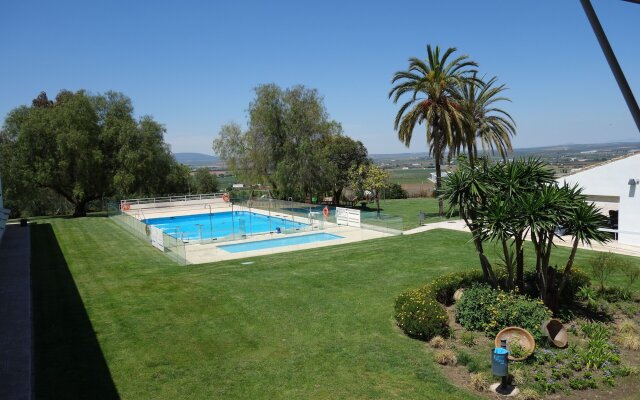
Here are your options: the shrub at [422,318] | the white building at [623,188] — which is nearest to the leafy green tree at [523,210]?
the shrub at [422,318]

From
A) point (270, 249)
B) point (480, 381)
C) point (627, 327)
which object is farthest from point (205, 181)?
point (480, 381)

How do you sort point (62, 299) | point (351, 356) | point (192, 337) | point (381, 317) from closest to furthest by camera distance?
point (351, 356) → point (192, 337) → point (381, 317) → point (62, 299)

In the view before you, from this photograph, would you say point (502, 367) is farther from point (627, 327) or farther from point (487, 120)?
point (487, 120)

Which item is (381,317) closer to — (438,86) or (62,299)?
(62,299)

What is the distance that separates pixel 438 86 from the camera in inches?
1187

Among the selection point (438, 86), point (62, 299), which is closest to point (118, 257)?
point (62, 299)

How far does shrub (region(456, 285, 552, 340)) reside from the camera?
10.6 metres

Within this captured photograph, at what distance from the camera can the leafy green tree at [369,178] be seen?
37306 mm

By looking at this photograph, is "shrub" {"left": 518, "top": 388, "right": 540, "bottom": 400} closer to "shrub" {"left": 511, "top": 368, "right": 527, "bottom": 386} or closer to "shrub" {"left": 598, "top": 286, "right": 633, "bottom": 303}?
"shrub" {"left": 511, "top": 368, "right": 527, "bottom": 386}

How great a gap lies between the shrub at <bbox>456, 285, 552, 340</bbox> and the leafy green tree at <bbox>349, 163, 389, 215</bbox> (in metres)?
23.8

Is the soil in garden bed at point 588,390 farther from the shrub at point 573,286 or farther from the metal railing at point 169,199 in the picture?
the metal railing at point 169,199

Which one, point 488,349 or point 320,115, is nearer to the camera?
point 488,349

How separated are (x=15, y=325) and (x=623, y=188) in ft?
78.2

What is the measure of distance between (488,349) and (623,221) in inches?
603
